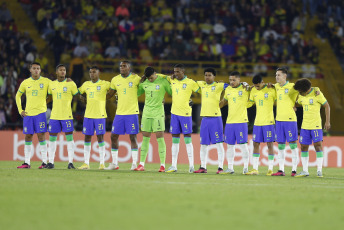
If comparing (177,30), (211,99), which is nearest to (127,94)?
(211,99)

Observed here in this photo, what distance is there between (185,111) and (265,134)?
191cm

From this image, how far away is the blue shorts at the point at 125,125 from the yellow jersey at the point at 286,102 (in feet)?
10.9

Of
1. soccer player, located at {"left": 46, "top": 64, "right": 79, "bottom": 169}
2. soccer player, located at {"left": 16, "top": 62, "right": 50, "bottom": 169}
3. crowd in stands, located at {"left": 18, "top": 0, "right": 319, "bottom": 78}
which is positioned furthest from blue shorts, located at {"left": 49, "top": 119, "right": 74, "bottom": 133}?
crowd in stands, located at {"left": 18, "top": 0, "right": 319, "bottom": 78}

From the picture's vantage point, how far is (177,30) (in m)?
27.8

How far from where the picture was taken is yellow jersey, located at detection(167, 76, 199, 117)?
15.3m

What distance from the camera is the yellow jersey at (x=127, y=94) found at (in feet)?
50.6

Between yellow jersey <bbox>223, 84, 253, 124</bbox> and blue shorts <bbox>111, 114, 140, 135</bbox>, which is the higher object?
yellow jersey <bbox>223, 84, 253, 124</bbox>

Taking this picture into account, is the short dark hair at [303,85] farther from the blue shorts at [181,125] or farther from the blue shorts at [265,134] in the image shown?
the blue shorts at [181,125]

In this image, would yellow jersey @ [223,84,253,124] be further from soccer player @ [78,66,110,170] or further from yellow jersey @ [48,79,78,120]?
yellow jersey @ [48,79,78,120]

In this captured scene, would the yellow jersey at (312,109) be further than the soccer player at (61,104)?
No

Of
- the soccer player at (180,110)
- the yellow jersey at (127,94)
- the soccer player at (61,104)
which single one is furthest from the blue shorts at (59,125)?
the soccer player at (180,110)

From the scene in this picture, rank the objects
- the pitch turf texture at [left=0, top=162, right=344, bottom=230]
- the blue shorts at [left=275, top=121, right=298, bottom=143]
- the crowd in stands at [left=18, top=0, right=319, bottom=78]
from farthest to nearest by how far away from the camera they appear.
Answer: the crowd in stands at [left=18, top=0, right=319, bottom=78], the blue shorts at [left=275, top=121, right=298, bottom=143], the pitch turf texture at [left=0, top=162, right=344, bottom=230]

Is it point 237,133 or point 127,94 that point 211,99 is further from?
point 127,94

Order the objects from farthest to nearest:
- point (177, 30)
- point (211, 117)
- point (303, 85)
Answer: point (177, 30) → point (211, 117) → point (303, 85)
